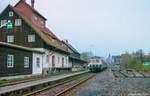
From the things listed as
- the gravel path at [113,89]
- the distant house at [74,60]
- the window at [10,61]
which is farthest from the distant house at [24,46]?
→ the distant house at [74,60]

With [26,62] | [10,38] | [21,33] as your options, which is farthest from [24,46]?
[26,62]

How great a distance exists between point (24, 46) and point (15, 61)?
15512 millimetres

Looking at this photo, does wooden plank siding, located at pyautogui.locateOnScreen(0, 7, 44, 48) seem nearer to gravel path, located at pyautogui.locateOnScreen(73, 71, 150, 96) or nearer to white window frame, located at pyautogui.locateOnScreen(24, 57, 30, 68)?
white window frame, located at pyautogui.locateOnScreen(24, 57, 30, 68)

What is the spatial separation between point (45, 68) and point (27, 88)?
28799mm

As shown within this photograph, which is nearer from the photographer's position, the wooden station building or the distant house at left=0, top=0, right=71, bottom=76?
the wooden station building

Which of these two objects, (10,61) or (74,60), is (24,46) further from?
(74,60)

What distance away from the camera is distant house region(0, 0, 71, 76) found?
3359 cm

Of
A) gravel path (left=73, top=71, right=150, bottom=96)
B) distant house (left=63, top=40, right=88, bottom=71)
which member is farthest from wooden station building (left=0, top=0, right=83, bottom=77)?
distant house (left=63, top=40, right=88, bottom=71)

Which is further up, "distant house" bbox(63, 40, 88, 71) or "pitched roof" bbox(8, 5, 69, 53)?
"pitched roof" bbox(8, 5, 69, 53)

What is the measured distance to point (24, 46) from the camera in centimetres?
4991

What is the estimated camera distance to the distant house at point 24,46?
33594 millimetres

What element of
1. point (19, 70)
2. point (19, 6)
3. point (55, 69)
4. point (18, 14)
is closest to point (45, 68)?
point (55, 69)

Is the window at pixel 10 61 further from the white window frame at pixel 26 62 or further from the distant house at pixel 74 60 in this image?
the distant house at pixel 74 60

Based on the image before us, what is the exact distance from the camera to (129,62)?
89.6 m
